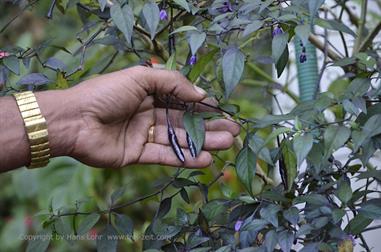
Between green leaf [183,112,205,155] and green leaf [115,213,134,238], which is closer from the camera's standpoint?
green leaf [183,112,205,155]

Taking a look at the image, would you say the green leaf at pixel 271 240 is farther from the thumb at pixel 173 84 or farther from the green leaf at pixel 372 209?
the thumb at pixel 173 84

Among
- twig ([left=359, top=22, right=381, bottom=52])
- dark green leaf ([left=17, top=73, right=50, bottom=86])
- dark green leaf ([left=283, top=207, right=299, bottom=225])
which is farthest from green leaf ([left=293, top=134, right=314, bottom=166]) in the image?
twig ([left=359, top=22, right=381, bottom=52])

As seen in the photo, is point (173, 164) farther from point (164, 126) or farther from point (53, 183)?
point (53, 183)

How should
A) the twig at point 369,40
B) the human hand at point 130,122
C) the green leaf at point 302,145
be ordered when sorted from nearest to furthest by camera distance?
the green leaf at point 302,145 → the human hand at point 130,122 → the twig at point 369,40

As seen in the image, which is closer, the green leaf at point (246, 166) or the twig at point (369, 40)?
the green leaf at point (246, 166)

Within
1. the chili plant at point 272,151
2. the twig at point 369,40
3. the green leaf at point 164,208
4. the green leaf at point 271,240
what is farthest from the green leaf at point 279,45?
the twig at point 369,40

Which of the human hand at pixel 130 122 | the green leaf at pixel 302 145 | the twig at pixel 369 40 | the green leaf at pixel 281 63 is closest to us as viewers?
the green leaf at pixel 302 145

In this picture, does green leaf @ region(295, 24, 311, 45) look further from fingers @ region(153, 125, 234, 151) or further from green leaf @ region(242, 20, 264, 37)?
fingers @ region(153, 125, 234, 151)

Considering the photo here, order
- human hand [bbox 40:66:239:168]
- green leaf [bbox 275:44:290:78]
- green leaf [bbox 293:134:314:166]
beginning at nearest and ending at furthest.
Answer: green leaf [bbox 293:134:314:166] → green leaf [bbox 275:44:290:78] → human hand [bbox 40:66:239:168]
